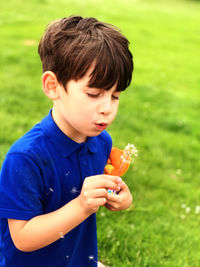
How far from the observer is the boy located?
1.53 meters

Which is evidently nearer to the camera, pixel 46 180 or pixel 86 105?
pixel 86 105

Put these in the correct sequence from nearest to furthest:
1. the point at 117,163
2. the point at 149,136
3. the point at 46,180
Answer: the point at 46,180
the point at 117,163
the point at 149,136

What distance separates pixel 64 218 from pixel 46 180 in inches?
8.4

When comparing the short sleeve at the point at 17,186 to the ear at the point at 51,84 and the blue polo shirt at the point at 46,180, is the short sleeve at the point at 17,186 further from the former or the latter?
the ear at the point at 51,84

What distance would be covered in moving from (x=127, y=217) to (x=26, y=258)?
1.67m

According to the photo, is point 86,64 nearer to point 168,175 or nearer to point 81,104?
point 81,104

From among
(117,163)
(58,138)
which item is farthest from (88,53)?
(117,163)

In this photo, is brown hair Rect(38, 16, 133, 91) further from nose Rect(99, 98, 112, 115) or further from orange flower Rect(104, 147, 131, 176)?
orange flower Rect(104, 147, 131, 176)

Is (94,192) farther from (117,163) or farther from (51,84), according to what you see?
(51,84)

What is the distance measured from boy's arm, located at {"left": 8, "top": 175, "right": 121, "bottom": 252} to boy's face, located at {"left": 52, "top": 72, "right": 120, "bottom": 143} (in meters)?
0.26

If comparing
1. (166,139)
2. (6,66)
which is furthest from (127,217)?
(6,66)

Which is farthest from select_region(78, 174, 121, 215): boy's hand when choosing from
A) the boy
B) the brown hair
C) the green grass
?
the green grass

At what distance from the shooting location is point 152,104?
20.8ft

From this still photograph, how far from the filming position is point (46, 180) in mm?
1674
